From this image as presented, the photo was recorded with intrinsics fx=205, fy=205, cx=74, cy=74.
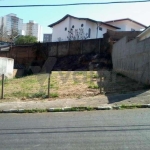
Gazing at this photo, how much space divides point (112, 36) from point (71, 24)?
1622 centimetres

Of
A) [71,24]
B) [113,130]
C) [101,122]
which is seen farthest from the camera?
[71,24]

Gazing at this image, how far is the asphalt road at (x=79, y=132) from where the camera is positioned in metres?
3.92

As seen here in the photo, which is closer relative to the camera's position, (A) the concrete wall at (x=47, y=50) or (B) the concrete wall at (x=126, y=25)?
(A) the concrete wall at (x=47, y=50)

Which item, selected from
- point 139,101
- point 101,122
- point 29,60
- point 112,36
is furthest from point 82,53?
point 101,122

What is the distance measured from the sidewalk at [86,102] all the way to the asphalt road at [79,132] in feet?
4.64

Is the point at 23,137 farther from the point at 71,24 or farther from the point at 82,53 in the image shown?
the point at 71,24

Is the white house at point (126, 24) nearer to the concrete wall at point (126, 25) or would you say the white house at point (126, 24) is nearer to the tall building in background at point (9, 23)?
the concrete wall at point (126, 25)

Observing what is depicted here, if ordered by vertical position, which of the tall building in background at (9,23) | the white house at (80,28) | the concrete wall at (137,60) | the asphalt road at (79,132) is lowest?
the asphalt road at (79,132)

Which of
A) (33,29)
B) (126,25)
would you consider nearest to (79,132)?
(126,25)

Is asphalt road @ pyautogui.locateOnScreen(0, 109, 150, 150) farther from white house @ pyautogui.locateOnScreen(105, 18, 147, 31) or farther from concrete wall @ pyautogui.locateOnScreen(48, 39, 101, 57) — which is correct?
white house @ pyautogui.locateOnScreen(105, 18, 147, 31)

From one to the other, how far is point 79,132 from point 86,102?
11.8 feet

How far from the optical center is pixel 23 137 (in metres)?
4.46

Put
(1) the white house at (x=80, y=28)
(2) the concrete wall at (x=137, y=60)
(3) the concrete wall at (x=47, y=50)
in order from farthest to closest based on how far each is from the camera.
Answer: (1) the white house at (x=80, y=28) < (3) the concrete wall at (x=47, y=50) < (2) the concrete wall at (x=137, y=60)

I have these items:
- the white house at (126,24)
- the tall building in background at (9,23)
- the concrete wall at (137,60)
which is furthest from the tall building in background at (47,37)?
the concrete wall at (137,60)
